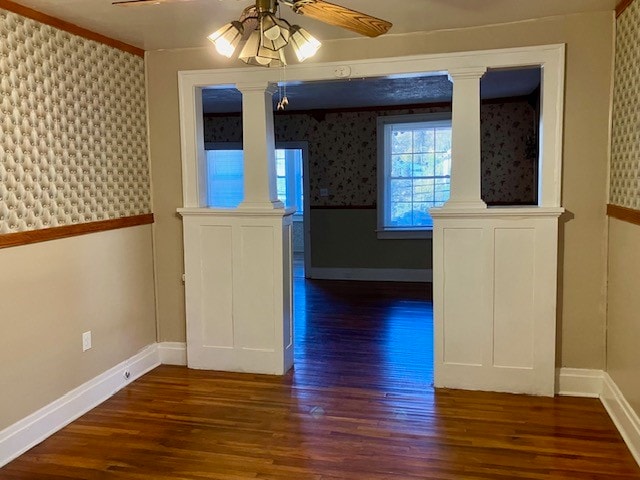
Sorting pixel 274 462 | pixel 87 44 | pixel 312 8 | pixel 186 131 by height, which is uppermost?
pixel 87 44

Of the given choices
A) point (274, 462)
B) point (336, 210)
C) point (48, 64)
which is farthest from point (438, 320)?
point (336, 210)

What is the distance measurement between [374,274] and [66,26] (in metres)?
5.05

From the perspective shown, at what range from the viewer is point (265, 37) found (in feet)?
6.63

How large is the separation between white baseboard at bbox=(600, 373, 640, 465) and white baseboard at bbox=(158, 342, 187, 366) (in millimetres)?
2807

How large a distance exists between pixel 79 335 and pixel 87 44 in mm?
1744

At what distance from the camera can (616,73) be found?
3189 millimetres

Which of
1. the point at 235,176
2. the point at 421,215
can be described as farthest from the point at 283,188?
the point at 421,215

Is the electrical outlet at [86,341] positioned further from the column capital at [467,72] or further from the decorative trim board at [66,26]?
the column capital at [467,72]

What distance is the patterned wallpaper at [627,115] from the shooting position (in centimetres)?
281

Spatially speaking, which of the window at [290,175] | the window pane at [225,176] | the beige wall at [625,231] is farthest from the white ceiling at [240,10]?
the window at [290,175]

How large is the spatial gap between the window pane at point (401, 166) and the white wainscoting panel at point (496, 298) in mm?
3854

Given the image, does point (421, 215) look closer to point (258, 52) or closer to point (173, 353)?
point (173, 353)

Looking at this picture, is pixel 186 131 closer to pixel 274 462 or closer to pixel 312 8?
pixel 312 8

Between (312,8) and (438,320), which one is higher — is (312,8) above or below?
above
